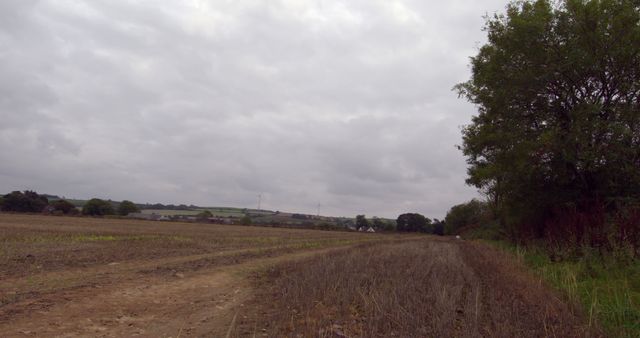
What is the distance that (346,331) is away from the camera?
576 cm

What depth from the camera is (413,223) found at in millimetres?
138250

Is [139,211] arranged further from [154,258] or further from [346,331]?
[346,331]

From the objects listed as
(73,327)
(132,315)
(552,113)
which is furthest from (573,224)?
(73,327)

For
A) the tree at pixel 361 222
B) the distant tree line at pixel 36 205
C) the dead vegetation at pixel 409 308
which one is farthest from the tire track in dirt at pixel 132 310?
the tree at pixel 361 222

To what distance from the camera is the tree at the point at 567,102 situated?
17406 millimetres

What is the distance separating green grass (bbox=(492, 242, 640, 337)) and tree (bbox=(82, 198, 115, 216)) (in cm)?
9476

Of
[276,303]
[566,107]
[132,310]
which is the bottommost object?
[132,310]

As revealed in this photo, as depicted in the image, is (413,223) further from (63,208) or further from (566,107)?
(566,107)

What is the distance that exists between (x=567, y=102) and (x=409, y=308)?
16944 millimetres

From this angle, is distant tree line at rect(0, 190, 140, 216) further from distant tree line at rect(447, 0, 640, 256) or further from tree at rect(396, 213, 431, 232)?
tree at rect(396, 213, 431, 232)

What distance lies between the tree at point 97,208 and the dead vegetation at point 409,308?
305 ft

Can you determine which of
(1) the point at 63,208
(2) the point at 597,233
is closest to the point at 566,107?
(2) the point at 597,233

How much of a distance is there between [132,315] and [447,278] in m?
6.49

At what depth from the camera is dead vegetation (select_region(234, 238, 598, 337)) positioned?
5578mm
